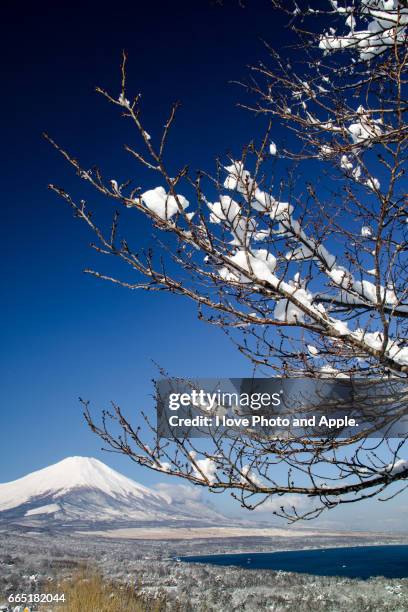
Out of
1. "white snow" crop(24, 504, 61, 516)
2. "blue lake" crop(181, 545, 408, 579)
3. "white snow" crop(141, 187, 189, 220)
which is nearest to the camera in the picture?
"white snow" crop(141, 187, 189, 220)

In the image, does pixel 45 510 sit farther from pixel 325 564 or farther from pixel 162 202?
pixel 162 202

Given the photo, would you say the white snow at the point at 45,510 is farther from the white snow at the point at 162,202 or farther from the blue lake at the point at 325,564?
the white snow at the point at 162,202

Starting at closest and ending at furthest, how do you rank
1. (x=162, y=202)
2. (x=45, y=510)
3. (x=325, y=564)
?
(x=162, y=202), (x=325, y=564), (x=45, y=510)

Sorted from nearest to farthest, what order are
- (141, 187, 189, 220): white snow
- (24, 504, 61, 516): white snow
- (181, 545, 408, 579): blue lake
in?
(141, 187, 189, 220): white snow
(181, 545, 408, 579): blue lake
(24, 504, 61, 516): white snow

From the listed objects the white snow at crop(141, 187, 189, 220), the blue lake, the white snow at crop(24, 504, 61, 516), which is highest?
the white snow at crop(141, 187, 189, 220)

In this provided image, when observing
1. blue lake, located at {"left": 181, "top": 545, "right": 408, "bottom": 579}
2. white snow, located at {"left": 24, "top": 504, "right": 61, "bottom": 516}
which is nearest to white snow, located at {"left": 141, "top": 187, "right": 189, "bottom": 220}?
blue lake, located at {"left": 181, "top": 545, "right": 408, "bottom": 579}

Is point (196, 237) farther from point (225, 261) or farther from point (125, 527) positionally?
point (125, 527)

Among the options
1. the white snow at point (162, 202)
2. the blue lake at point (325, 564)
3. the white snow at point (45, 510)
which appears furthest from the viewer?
the white snow at point (45, 510)

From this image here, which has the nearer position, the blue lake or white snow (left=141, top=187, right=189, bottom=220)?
white snow (left=141, top=187, right=189, bottom=220)

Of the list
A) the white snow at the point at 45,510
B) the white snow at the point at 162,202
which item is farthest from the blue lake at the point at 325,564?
the white snow at the point at 45,510

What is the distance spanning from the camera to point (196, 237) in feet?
6.38

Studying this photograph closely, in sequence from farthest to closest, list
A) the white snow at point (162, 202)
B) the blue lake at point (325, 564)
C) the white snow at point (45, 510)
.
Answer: the white snow at point (45, 510), the blue lake at point (325, 564), the white snow at point (162, 202)

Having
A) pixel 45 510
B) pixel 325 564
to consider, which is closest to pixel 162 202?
pixel 325 564

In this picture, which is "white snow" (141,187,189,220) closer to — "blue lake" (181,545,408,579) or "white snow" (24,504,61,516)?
"blue lake" (181,545,408,579)
